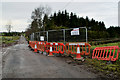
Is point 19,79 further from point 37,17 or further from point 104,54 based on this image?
point 37,17

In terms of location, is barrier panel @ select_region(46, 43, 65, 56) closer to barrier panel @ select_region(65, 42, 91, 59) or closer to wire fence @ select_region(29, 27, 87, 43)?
barrier panel @ select_region(65, 42, 91, 59)

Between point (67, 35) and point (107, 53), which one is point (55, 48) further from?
point (107, 53)

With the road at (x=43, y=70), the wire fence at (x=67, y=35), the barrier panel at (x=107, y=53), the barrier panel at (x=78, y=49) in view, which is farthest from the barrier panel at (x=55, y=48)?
the barrier panel at (x=107, y=53)

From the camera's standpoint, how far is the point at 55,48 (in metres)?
10.9

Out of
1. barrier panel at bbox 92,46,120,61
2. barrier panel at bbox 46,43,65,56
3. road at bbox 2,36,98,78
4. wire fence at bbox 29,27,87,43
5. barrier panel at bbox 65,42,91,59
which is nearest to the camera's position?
road at bbox 2,36,98,78

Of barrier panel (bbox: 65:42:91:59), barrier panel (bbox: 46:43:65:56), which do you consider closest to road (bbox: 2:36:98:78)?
barrier panel (bbox: 65:42:91:59)

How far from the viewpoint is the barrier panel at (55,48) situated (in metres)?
10.1

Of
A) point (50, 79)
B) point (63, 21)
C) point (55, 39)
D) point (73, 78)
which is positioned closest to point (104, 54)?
point (73, 78)

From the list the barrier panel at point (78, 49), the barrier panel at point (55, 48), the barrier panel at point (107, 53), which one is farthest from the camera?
the barrier panel at point (55, 48)

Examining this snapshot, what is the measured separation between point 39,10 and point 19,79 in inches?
1783

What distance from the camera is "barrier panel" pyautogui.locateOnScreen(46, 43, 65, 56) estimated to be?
1014 cm

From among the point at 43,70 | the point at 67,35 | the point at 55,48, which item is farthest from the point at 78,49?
the point at 43,70

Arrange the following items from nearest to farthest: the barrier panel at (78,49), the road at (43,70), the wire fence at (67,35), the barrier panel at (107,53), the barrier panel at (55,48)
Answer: the road at (43,70), the barrier panel at (107,53), the barrier panel at (78,49), the barrier panel at (55,48), the wire fence at (67,35)

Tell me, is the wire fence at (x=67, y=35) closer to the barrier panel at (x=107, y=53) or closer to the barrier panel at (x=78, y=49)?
the barrier panel at (x=78, y=49)
